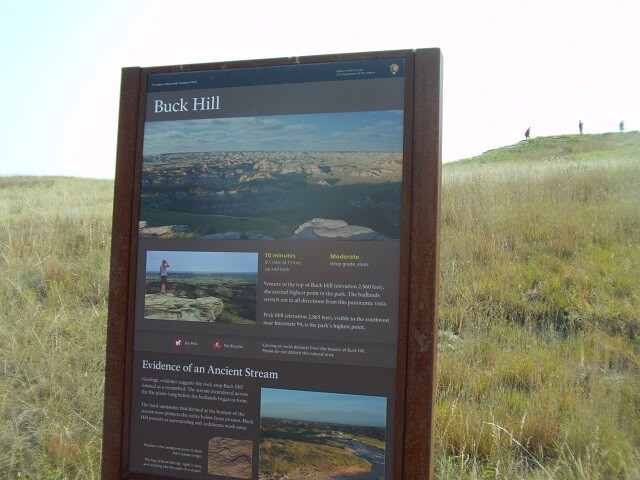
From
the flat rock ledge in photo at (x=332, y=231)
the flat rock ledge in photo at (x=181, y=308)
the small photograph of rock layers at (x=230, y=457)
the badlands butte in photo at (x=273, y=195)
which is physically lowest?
the small photograph of rock layers at (x=230, y=457)

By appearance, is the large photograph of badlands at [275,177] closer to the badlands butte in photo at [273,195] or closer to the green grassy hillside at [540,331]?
the badlands butte in photo at [273,195]

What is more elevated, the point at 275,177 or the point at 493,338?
the point at 275,177

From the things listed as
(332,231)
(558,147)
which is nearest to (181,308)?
(332,231)

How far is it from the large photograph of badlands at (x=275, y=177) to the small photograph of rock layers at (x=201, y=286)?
0.10 metres

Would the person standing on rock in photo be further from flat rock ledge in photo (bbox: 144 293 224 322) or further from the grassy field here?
the grassy field

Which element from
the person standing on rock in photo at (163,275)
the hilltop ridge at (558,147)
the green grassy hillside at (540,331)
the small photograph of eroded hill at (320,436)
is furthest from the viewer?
the hilltop ridge at (558,147)

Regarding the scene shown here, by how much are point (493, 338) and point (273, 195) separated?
3.62 meters

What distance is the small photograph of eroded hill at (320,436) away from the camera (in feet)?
7.94

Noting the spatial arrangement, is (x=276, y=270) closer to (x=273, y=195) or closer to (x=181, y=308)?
(x=273, y=195)

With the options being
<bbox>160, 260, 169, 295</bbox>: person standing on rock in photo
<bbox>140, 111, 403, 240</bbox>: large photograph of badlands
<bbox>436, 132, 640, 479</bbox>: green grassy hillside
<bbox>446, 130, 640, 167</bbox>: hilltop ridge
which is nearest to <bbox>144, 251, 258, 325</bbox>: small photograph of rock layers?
<bbox>160, 260, 169, 295</bbox>: person standing on rock in photo

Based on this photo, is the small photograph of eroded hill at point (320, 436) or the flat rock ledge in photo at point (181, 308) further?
the flat rock ledge in photo at point (181, 308)

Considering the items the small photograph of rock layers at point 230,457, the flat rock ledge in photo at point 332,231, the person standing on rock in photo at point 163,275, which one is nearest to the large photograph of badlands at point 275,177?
the flat rock ledge in photo at point 332,231

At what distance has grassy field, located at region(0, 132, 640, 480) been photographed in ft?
13.4

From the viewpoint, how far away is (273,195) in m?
2.61
